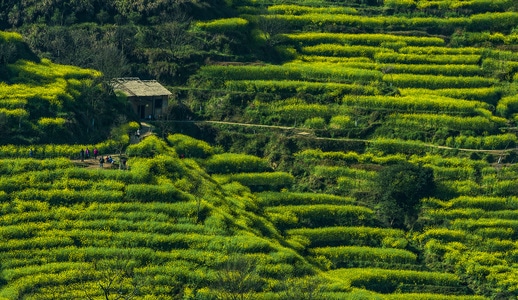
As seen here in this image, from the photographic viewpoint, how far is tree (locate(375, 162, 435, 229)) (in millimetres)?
107688

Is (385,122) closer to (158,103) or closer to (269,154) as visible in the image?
(269,154)

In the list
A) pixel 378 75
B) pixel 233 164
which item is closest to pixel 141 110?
pixel 233 164

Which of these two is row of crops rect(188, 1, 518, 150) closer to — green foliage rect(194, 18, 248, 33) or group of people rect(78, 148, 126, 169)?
green foliage rect(194, 18, 248, 33)

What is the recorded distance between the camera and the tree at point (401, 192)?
353 ft

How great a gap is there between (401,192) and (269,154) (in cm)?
1206

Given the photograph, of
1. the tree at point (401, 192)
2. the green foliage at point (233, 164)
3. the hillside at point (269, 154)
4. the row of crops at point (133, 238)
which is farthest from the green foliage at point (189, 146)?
the tree at point (401, 192)

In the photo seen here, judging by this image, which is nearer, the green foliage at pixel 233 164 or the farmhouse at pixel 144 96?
the green foliage at pixel 233 164

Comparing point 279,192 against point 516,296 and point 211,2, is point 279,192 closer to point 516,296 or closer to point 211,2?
point 516,296

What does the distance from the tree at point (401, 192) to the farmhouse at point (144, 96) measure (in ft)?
65.7

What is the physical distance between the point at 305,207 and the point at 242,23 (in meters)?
26.9

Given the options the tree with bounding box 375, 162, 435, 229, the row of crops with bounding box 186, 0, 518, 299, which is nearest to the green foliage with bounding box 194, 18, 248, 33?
the row of crops with bounding box 186, 0, 518, 299

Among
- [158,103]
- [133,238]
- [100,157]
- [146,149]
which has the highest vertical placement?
[158,103]

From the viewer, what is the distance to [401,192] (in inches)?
4257

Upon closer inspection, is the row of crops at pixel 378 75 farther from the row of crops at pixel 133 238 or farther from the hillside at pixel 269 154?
the row of crops at pixel 133 238
